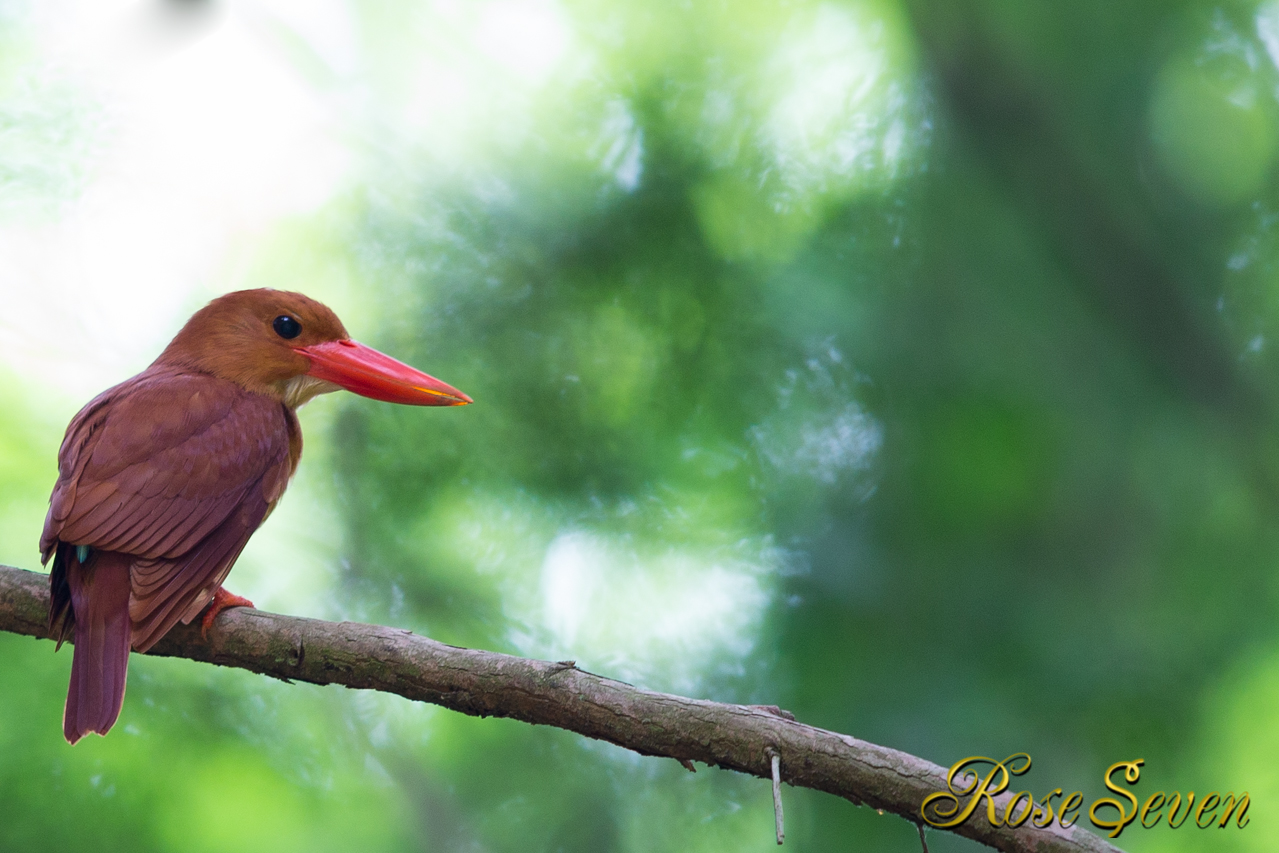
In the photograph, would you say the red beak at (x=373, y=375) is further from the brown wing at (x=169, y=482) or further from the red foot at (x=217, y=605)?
the red foot at (x=217, y=605)

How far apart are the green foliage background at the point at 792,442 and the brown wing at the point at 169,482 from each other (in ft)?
3.51

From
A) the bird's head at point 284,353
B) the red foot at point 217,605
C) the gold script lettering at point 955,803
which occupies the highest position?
the bird's head at point 284,353

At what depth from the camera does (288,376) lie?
1.90 m

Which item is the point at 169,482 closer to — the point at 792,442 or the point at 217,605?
the point at 217,605

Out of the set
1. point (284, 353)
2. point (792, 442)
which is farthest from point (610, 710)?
point (792, 442)

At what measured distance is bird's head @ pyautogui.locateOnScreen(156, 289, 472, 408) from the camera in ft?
6.08

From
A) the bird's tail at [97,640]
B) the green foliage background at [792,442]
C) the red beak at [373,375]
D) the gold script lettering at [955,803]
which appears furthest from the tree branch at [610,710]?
the green foliage background at [792,442]

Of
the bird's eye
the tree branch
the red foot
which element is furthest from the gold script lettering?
the bird's eye

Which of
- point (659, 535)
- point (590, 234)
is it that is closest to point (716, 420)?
point (659, 535)

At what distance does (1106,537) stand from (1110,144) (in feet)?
4.20

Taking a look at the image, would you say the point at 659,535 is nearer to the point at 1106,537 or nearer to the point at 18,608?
the point at 1106,537

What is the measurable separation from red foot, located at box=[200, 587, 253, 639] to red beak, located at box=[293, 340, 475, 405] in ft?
1.56

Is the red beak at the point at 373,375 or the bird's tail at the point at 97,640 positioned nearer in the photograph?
the bird's tail at the point at 97,640

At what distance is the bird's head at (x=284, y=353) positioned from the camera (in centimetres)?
185
